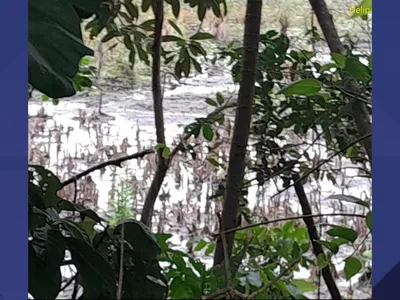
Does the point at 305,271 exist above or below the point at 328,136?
below

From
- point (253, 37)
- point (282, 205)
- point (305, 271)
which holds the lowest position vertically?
point (305, 271)

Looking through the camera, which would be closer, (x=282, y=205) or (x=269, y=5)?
(x=269, y=5)

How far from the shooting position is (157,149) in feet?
3.16

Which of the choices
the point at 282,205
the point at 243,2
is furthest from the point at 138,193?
the point at 243,2

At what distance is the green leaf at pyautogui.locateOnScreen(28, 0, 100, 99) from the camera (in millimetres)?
570

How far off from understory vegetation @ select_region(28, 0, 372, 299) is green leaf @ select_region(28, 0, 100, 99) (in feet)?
0.34

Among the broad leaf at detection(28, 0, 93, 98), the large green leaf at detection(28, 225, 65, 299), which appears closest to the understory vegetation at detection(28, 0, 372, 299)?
the large green leaf at detection(28, 225, 65, 299)

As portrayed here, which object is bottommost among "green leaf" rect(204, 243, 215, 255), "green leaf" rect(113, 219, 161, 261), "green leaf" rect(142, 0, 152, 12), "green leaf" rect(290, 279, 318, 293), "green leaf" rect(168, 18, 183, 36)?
"green leaf" rect(290, 279, 318, 293)

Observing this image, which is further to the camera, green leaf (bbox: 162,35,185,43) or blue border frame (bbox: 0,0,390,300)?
green leaf (bbox: 162,35,185,43)
